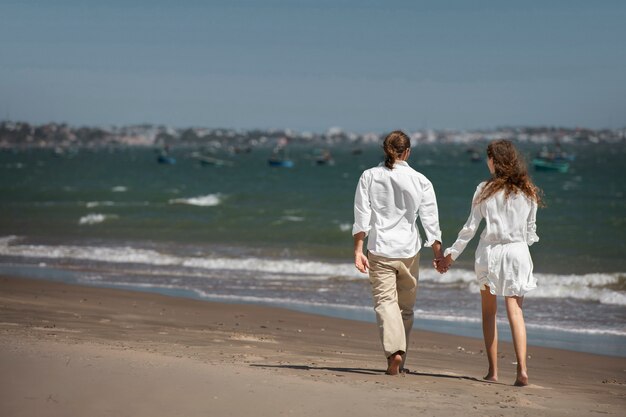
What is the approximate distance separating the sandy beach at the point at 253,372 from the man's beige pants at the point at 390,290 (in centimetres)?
30

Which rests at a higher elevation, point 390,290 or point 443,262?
point 443,262

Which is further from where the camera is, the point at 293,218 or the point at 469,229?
the point at 293,218

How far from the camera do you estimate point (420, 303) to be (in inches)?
591

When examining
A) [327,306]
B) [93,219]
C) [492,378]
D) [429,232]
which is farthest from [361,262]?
[93,219]

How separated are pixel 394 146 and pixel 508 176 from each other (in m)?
0.84

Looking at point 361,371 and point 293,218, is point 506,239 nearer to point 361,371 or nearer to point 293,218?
point 361,371

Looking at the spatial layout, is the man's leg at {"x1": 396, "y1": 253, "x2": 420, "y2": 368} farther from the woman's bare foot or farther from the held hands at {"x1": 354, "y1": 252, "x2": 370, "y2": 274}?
the woman's bare foot

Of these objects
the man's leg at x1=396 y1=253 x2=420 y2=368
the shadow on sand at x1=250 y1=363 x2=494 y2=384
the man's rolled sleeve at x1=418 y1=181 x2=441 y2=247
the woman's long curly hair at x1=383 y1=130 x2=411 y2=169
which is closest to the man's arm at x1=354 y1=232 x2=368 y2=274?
the man's leg at x1=396 y1=253 x2=420 y2=368

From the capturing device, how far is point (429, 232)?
681cm

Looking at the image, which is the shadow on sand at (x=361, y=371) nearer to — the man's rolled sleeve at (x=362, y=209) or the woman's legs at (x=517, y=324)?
the woman's legs at (x=517, y=324)

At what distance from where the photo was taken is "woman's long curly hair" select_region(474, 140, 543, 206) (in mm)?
6711

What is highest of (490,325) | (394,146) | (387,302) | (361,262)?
(394,146)

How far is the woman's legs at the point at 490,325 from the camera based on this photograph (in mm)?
6977

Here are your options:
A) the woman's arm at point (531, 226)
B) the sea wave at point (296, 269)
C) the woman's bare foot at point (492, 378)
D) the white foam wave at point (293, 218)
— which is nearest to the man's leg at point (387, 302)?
the woman's bare foot at point (492, 378)
